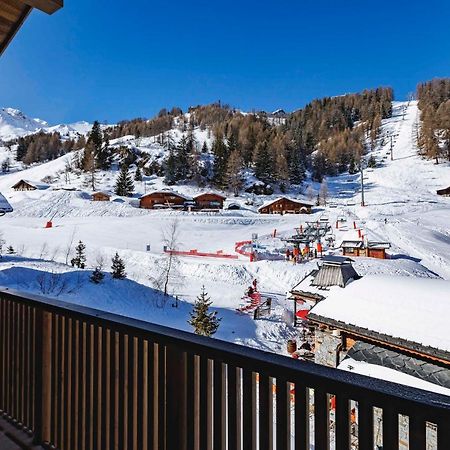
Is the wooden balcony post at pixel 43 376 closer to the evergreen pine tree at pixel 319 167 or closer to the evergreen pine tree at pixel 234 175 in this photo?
the evergreen pine tree at pixel 234 175

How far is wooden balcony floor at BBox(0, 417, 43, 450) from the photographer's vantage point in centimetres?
217

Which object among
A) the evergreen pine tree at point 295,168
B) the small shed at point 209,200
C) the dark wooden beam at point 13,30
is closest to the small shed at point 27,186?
the small shed at point 209,200

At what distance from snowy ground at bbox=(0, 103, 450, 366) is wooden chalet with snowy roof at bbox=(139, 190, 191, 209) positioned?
76.3 inches

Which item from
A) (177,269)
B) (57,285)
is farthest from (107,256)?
(57,285)

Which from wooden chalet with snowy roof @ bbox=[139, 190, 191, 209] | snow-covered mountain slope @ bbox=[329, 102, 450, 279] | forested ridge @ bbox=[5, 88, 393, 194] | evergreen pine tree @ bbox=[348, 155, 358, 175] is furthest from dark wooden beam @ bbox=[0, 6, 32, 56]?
evergreen pine tree @ bbox=[348, 155, 358, 175]

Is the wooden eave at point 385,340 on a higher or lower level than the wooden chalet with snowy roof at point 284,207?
lower

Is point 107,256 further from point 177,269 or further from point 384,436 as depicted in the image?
point 384,436

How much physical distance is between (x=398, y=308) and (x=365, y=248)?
1540 centimetres

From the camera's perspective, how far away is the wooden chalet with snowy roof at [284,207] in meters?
39.7

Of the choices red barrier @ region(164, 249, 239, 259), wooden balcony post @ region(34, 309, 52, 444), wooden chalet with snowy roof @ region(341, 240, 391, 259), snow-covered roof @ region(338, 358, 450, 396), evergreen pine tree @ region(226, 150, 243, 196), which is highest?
evergreen pine tree @ region(226, 150, 243, 196)

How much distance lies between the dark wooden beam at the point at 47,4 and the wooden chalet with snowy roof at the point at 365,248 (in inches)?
836

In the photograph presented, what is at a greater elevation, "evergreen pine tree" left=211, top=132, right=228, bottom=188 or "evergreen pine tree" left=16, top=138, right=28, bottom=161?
"evergreen pine tree" left=16, top=138, right=28, bottom=161

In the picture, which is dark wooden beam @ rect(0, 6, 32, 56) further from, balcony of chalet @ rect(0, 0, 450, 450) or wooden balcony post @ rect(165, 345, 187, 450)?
wooden balcony post @ rect(165, 345, 187, 450)

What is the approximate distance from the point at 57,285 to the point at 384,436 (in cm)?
1444
